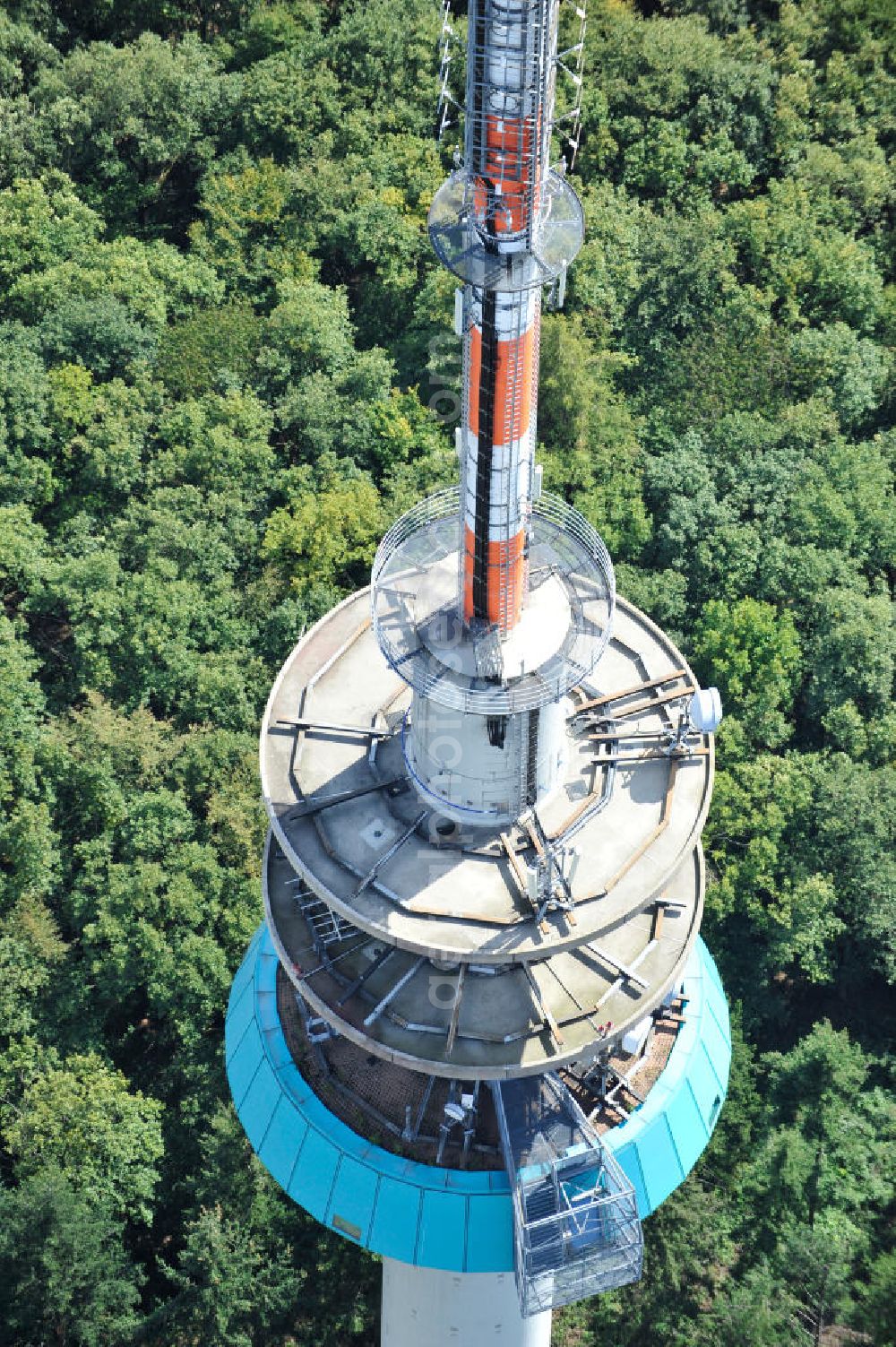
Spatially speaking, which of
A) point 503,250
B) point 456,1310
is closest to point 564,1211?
point 456,1310

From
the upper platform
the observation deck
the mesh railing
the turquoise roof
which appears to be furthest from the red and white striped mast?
the turquoise roof

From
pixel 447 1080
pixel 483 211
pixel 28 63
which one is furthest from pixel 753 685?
pixel 28 63

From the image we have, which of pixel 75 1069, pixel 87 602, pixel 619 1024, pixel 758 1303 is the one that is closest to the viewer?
pixel 619 1024

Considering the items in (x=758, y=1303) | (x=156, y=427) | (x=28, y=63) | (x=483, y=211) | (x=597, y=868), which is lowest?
(x=758, y=1303)

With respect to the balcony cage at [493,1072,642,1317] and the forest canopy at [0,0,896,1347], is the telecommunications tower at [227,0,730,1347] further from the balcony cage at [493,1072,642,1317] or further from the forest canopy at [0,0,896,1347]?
the forest canopy at [0,0,896,1347]

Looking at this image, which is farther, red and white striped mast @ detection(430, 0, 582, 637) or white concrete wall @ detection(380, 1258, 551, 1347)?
white concrete wall @ detection(380, 1258, 551, 1347)

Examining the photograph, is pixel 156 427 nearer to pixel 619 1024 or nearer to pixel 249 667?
pixel 249 667

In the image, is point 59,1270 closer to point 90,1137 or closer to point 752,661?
point 90,1137
